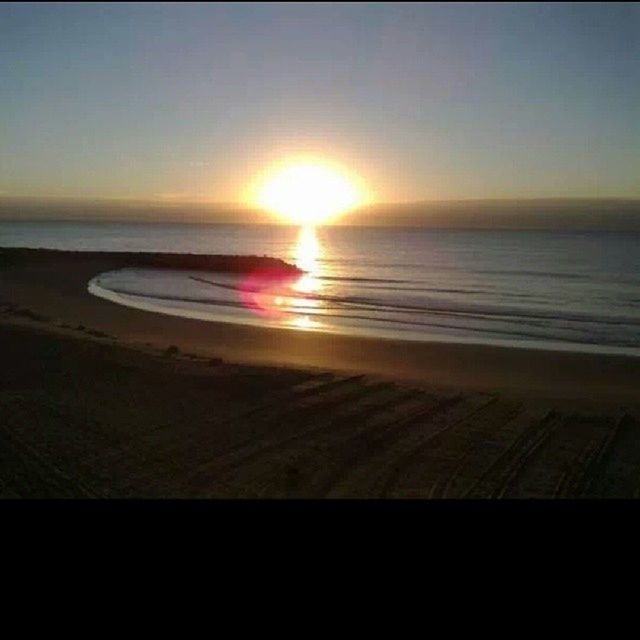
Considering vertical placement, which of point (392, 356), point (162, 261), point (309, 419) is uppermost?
point (162, 261)

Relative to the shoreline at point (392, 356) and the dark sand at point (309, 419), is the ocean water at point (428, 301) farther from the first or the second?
the dark sand at point (309, 419)

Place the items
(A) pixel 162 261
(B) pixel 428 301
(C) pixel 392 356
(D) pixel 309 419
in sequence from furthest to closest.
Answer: (A) pixel 162 261 < (B) pixel 428 301 < (C) pixel 392 356 < (D) pixel 309 419

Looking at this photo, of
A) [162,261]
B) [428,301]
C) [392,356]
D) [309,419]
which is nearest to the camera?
[309,419]

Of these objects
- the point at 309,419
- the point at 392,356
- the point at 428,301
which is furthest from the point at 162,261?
the point at 309,419

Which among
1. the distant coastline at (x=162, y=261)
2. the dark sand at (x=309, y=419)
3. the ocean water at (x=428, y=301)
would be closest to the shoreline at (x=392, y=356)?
the dark sand at (x=309, y=419)

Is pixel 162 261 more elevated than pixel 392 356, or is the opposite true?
pixel 162 261

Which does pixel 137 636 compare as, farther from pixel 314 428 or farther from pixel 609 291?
pixel 609 291

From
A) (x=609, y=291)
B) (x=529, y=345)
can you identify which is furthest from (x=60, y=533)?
(x=609, y=291)

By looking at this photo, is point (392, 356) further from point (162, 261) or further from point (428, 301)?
point (162, 261)

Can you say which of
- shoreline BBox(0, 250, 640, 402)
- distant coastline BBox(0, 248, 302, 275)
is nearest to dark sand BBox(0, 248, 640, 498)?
shoreline BBox(0, 250, 640, 402)
